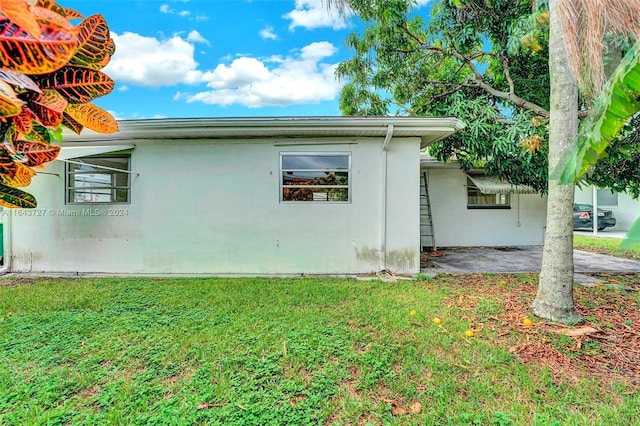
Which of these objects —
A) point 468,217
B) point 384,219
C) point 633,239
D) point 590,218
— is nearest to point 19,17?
point 633,239

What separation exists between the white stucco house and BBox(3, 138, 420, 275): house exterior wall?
0.07ft

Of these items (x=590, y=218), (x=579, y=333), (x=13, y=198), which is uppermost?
(x=13, y=198)

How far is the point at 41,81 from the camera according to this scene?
2.25 feet

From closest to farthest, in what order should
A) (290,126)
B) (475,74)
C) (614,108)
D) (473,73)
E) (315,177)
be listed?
(614,108) < (290,126) < (315,177) < (475,74) < (473,73)

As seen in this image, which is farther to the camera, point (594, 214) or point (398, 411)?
point (594, 214)

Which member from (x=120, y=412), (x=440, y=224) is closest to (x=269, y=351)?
(x=120, y=412)

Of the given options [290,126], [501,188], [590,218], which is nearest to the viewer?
[290,126]

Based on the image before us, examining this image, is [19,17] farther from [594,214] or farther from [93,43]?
[594,214]

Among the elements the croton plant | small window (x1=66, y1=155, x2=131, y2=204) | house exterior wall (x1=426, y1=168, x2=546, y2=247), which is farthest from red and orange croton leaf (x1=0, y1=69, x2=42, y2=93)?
house exterior wall (x1=426, y1=168, x2=546, y2=247)

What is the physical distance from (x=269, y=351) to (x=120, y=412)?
1.38m

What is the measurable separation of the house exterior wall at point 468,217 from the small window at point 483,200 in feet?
0.48

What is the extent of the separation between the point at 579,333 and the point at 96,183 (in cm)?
936

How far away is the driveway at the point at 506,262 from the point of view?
23.8ft

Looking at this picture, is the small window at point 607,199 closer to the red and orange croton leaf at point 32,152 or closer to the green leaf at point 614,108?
the green leaf at point 614,108
